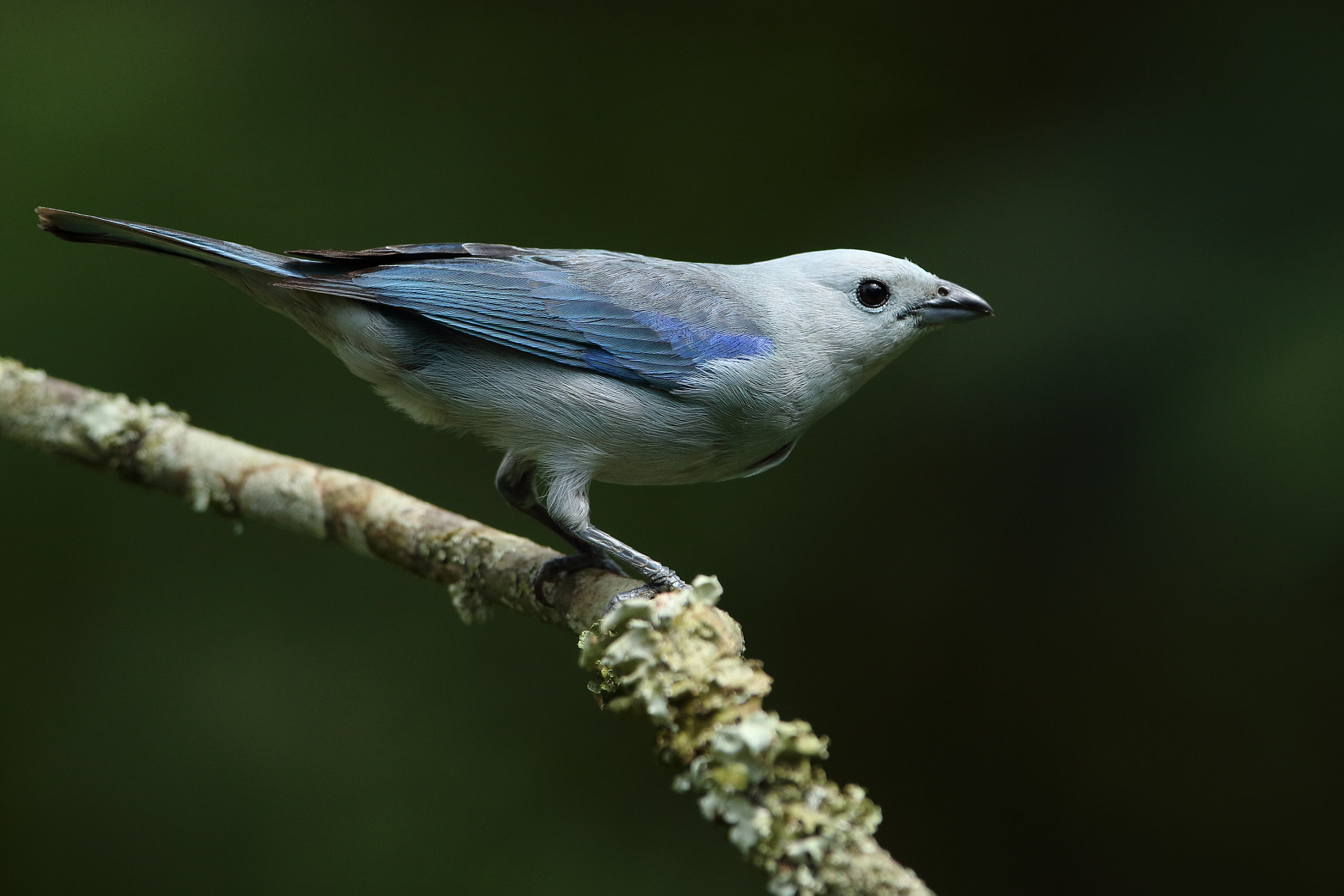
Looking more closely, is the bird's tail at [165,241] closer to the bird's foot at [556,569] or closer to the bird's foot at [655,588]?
the bird's foot at [556,569]

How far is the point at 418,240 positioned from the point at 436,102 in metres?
0.81

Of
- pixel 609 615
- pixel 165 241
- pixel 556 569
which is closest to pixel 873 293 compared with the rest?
pixel 556 569

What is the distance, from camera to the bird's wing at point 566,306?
2.95 meters

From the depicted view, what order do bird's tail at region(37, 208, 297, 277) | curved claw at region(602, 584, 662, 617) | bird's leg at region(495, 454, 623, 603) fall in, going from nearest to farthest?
1. curved claw at region(602, 584, 662, 617)
2. bird's tail at region(37, 208, 297, 277)
3. bird's leg at region(495, 454, 623, 603)

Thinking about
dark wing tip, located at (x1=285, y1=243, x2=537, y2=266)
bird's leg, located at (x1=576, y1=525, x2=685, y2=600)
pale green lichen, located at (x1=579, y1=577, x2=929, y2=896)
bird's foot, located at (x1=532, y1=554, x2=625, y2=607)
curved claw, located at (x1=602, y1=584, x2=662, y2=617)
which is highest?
dark wing tip, located at (x1=285, y1=243, x2=537, y2=266)

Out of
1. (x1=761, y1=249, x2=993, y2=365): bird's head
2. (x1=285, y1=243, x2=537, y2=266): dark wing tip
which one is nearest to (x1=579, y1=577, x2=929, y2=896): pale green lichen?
(x1=761, y1=249, x2=993, y2=365): bird's head

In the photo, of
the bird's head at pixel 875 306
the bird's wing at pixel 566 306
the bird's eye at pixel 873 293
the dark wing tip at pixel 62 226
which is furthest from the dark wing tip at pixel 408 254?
the bird's eye at pixel 873 293

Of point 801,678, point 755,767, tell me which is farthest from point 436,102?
point 755,767

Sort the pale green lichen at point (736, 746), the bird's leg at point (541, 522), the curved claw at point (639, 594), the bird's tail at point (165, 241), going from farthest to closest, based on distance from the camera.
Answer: the bird's leg at point (541, 522), the bird's tail at point (165, 241), the curved claw at point (639, 594), the pale green lichen at point (736, 746)

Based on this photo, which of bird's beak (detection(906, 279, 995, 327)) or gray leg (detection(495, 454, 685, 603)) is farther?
bird's beak (detection(906, 279, 995, 327))

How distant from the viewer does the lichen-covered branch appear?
5.94ft

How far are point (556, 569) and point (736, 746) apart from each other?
116cm

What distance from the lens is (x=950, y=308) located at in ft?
9.98

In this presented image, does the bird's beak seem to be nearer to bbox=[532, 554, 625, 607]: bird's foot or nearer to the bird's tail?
bbox=[532, 554, 625, 607]: bird's foot
